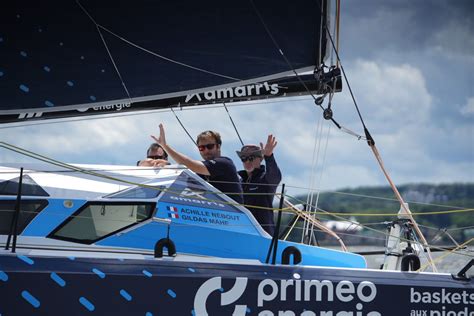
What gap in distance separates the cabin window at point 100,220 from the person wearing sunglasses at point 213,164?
1.72ft

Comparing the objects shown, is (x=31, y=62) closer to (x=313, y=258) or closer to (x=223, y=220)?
(x=223, y=220)

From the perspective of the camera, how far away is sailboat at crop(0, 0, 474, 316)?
415cm

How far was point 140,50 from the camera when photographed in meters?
5.29

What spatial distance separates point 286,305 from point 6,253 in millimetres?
1568

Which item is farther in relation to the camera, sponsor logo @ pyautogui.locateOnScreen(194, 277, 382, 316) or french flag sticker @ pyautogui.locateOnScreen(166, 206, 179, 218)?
french flag sticker @ pyautogui.locateOnScreen(166, 206, 179, 218)

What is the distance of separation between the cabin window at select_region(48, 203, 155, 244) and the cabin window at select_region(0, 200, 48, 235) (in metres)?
0.17

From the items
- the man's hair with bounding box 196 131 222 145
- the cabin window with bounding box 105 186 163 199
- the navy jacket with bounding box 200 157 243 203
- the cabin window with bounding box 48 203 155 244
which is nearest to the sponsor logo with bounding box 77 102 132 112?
the man's hair with bounding box 196 131 222 145

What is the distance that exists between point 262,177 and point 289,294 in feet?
4.34

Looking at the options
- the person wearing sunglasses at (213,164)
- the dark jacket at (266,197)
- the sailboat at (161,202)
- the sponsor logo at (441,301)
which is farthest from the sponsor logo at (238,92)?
the sponsor logo at (441,301)

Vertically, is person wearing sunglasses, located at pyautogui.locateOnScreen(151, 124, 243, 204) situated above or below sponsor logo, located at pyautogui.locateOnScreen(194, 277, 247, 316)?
above

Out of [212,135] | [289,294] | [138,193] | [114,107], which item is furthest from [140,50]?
[289,294]

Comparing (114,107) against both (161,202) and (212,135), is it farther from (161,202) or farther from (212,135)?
(161,202)

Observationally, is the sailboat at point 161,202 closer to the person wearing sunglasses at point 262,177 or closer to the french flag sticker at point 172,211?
the french flag sticker at point 172,211

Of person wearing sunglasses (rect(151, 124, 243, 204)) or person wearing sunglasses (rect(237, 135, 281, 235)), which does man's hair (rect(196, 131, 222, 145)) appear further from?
person wearing sunglasses (rect(237, 135, 281, 235))
